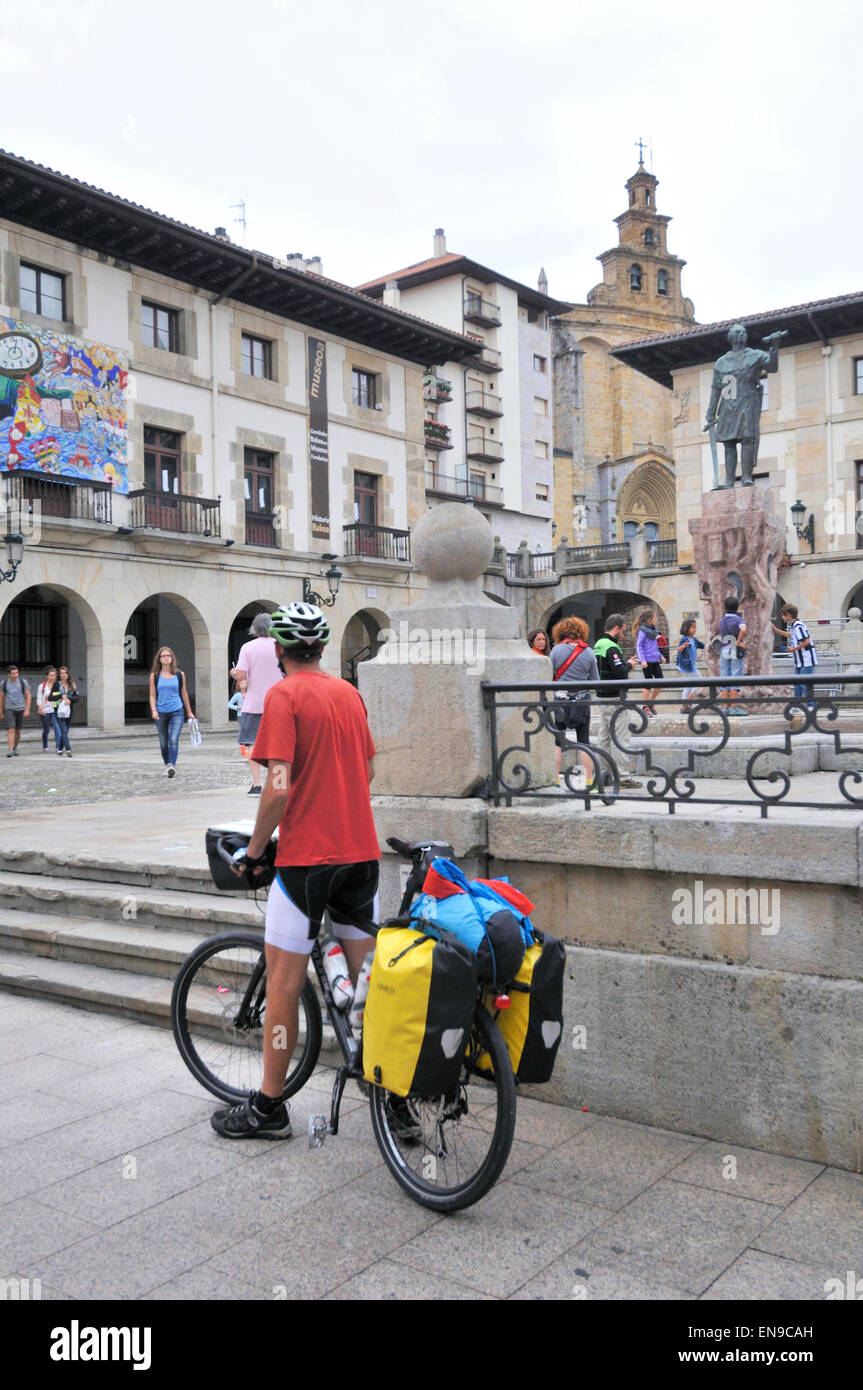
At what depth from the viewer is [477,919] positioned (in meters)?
3.15

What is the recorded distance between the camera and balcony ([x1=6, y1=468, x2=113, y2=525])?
21391 millimetres

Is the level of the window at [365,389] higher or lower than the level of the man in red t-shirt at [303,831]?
higher

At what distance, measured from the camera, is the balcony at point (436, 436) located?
125 feet

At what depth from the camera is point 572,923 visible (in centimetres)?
423

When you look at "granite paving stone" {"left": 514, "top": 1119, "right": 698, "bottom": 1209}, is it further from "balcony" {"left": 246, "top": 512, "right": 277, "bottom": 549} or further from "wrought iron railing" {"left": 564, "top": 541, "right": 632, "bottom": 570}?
"wrought iron railing" {"left": 564, "top": 541, "right": 632, "bottom": 570}

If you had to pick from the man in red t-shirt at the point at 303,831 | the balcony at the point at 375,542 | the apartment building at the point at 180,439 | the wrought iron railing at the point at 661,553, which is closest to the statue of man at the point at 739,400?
the man in red t-shirt at the point at 303,831

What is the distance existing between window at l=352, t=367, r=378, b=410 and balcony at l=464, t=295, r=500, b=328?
10674 millimetres

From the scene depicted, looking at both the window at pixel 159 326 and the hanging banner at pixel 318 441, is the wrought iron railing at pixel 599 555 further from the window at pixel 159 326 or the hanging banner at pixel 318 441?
the window at pixel 159 326

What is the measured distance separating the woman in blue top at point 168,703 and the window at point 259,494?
14.4 meters

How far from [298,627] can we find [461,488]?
36881mm

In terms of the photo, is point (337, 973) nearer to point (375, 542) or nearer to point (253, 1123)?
point (253, 1123)

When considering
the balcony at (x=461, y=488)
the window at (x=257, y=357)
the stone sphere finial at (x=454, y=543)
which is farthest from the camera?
the balcony at (x=461, y=488)

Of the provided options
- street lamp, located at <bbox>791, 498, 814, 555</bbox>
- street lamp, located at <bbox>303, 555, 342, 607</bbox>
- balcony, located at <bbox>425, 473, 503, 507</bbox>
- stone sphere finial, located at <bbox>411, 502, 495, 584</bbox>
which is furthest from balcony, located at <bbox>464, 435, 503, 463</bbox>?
stone sphere finial, located at <bbox>411, 502, 495, 584</bbox>
